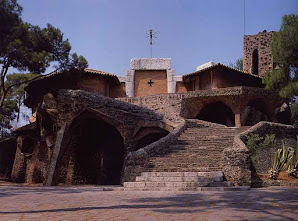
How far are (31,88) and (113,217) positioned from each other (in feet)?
77.0

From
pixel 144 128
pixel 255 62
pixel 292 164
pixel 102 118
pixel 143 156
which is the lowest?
pixel 292 164

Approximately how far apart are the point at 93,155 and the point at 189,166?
12.0m

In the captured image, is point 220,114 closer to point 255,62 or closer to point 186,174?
point 255,62

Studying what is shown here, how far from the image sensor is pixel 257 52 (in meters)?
36.2

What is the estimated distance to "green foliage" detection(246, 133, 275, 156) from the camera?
11.9 meters

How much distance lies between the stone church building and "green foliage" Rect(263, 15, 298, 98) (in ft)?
9.40

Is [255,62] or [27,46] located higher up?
[255,62]

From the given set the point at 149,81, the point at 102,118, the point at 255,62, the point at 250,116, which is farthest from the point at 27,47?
the point at 255,62

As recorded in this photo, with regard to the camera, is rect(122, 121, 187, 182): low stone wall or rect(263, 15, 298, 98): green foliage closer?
rect(122, 121, 187, 182): low stone wall

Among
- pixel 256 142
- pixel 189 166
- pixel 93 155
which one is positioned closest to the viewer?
pixel 189 166

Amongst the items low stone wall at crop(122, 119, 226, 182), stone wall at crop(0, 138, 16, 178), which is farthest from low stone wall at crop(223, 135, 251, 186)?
stone wall at crop(0, 138, 16, 178)

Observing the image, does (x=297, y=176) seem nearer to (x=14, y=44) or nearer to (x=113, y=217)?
(x=113, y=217)

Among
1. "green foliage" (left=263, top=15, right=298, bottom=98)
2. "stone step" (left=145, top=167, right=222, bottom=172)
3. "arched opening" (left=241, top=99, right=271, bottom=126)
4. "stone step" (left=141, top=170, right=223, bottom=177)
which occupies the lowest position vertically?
"stone step" (left=141, top=170, right=223, bottom=177)

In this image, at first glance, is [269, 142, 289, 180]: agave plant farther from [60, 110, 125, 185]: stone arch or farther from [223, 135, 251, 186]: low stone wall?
[60, 110, 125, 185]: stone arch
